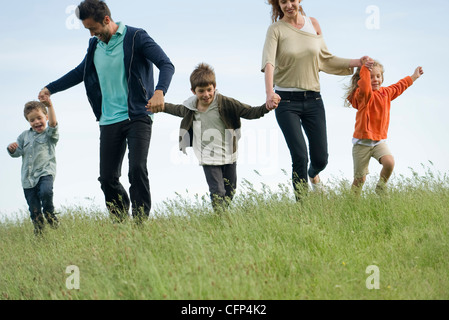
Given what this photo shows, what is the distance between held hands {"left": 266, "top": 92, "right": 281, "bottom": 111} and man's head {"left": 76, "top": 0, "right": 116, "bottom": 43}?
2261 millimetres

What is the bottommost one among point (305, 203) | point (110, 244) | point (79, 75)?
point (110, 244)

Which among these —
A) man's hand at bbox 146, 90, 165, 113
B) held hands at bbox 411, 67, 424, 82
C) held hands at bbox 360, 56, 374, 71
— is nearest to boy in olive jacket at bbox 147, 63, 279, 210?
man's hand at bbox 146, 90, 165, 113

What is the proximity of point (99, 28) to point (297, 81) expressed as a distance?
264 centimetres

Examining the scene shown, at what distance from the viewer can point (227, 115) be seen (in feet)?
23.9

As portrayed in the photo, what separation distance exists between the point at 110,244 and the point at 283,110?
275 centimetres

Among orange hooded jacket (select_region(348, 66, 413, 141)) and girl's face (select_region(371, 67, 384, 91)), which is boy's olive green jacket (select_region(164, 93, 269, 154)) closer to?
orange hooded jacket (select_region(348, 66, 413, 141))

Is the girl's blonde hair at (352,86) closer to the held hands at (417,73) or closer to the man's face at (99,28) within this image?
the held hands at (417,73)

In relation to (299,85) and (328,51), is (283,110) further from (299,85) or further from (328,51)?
(328,51)

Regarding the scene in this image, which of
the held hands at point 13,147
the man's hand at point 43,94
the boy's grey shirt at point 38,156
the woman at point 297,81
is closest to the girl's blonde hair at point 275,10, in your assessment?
the woman at point 297,81

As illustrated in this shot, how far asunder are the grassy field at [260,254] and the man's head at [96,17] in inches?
97.6

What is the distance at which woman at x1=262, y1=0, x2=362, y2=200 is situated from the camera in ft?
23.4

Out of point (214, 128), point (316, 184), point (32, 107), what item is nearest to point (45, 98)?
point (32, 107)
